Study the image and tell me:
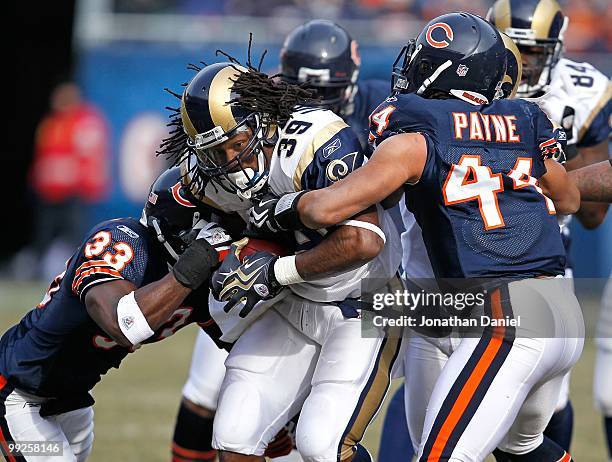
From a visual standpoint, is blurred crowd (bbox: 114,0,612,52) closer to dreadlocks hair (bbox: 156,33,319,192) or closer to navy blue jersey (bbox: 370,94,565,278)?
dreadlocks hair (bbox: 156,33,319,192)

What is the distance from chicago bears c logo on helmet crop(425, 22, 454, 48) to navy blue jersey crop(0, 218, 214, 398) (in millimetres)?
1136

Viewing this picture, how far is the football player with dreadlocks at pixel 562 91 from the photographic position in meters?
4.51

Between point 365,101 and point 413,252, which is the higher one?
point 365,101

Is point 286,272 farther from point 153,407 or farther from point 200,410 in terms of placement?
point 153,407

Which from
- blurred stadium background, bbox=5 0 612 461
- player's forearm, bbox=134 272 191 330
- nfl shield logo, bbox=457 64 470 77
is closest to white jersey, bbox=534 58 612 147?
nfl shield logo, bbox=457 64 470 77

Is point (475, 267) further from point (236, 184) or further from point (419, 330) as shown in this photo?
point (236, 184)

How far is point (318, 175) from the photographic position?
3316 mm

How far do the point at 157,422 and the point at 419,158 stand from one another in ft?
10.4

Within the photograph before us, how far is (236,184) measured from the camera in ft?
11.4

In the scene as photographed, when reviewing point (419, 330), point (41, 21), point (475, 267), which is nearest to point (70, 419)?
point (419, 330)

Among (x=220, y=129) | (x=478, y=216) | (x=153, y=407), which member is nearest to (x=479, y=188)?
(x=478, y=216)

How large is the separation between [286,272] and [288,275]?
0.4 inches

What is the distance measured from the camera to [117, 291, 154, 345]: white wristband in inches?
132

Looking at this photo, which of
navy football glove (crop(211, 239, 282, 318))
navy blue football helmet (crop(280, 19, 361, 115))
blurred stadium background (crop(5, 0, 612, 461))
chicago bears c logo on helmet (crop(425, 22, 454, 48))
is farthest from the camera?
blurred stadium background (crop(5, 0, 612, 461))
